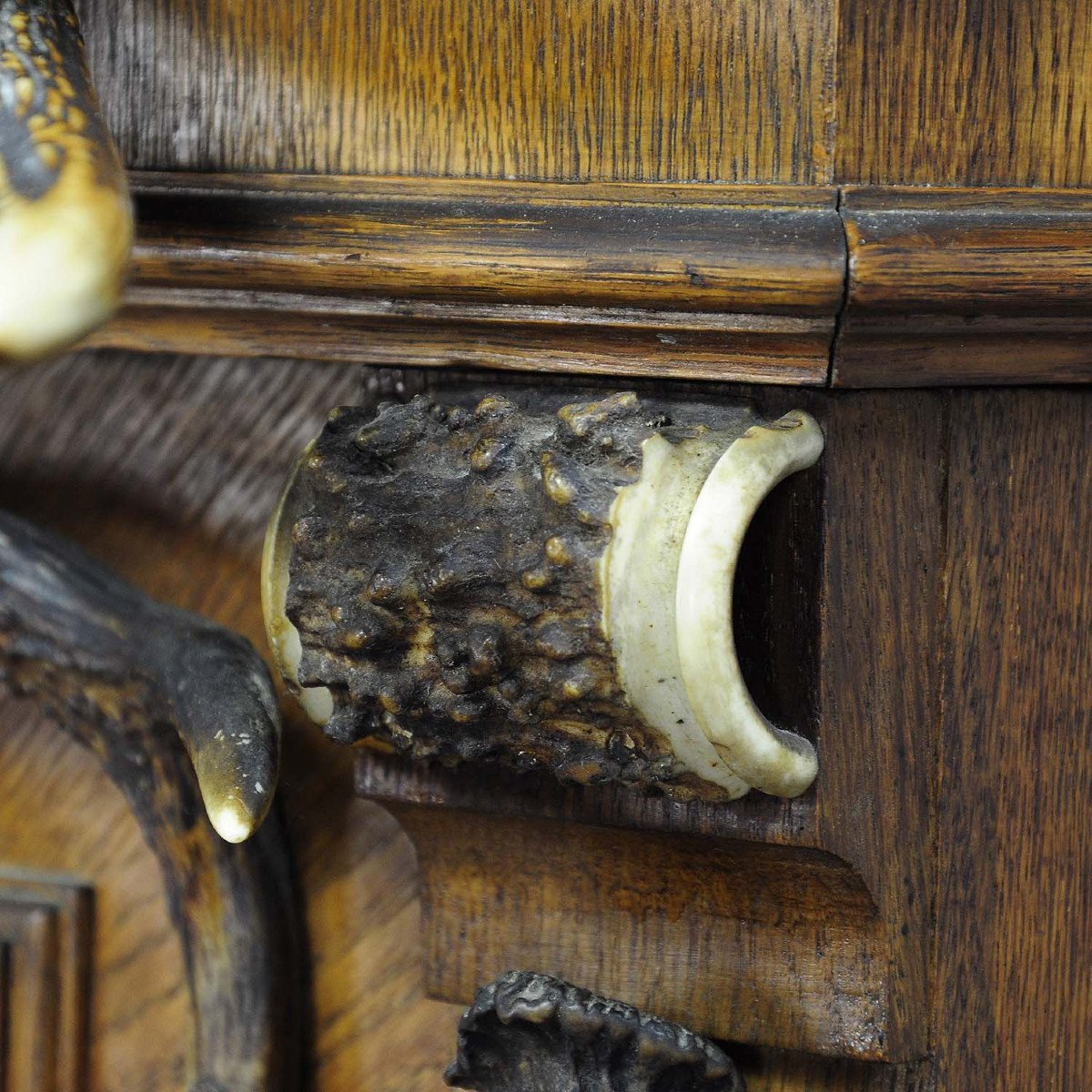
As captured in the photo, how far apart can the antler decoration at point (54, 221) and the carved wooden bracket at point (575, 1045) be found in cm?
23

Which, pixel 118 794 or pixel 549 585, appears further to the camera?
pixel 118 794

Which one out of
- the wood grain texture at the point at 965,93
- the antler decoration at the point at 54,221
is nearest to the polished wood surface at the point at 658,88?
the wood grain texture at the point at 965,93

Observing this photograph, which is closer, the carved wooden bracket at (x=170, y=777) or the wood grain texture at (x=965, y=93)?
the wood grain texture at (x=965, y=93)

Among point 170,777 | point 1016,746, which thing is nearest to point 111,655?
point 170,777

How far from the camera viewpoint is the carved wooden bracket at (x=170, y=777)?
1.66 ft

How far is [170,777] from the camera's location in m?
0.53

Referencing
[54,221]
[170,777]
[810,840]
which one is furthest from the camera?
[170,777]

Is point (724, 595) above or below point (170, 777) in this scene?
above

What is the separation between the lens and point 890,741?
16.8 inches

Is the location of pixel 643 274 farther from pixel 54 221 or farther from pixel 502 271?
pixel 54 221

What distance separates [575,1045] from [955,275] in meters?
0.24

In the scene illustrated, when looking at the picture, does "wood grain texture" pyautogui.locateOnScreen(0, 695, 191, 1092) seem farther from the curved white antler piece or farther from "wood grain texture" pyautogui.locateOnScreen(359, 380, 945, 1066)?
the curved white antler piece

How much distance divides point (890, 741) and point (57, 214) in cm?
27

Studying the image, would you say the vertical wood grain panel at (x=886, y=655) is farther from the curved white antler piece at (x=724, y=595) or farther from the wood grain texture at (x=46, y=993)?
the wood grain texture at (x=46, y=993)
